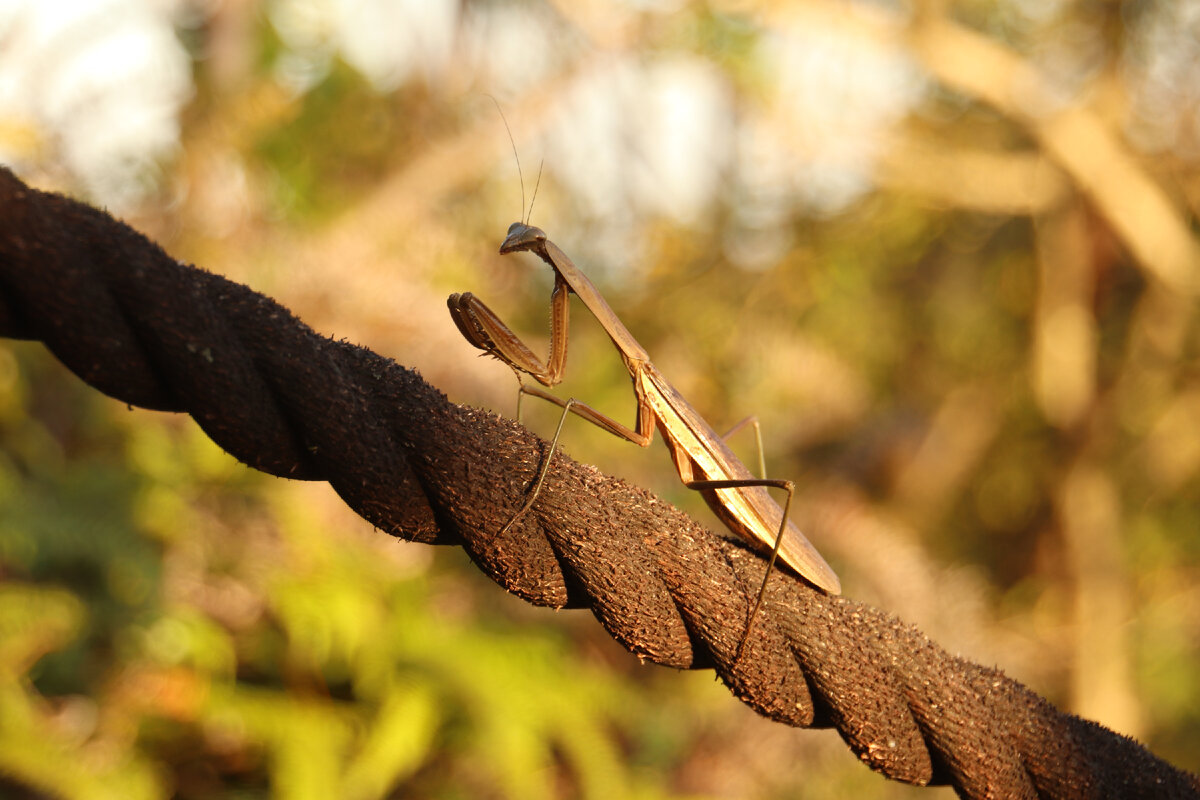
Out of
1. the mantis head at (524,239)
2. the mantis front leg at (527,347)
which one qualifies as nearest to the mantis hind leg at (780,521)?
the mantis front leg at (527,347)

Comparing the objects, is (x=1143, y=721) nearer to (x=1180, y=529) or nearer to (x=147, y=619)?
(x=1180, y=529)

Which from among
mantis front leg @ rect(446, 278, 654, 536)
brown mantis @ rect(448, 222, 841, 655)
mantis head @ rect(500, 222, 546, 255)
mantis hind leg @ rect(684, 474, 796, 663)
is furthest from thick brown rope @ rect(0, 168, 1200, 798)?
mantis head @ rect(500, 222, 546, 255)

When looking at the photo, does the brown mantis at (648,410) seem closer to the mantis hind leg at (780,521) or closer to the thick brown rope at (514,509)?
the mantis hind leg at (780,521)

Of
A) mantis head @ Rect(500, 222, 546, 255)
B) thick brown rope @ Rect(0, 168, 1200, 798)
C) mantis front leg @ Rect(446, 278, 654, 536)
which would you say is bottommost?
thick brown rope @ Rect(0, 168, 1200, 798)

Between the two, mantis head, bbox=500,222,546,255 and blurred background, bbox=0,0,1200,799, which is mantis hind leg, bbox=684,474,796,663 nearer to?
mantis head, bbox=500,222,546,255

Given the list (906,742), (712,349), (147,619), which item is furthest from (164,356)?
(712,349)

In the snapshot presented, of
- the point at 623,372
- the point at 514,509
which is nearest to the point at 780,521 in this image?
the point at 514,509

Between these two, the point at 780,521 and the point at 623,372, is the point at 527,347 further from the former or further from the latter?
the point at 623,372
